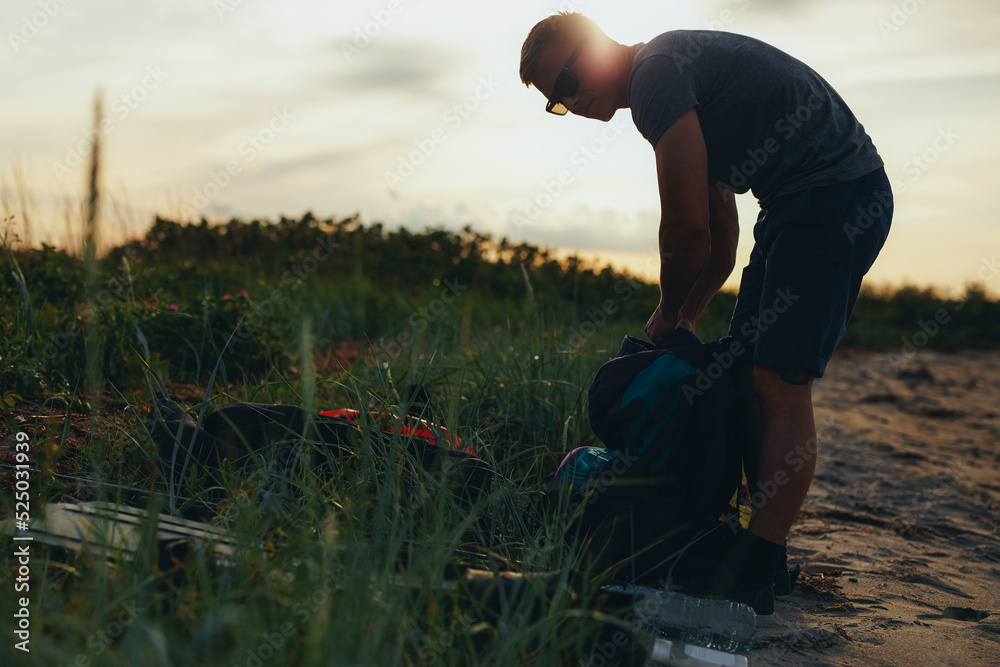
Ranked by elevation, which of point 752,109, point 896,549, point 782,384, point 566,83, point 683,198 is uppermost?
point 566,83

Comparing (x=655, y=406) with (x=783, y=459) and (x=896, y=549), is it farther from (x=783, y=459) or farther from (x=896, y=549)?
(x=896, y=549)

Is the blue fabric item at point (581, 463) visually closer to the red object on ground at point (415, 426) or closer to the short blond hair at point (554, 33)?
the red object on ground at point (415, 426)

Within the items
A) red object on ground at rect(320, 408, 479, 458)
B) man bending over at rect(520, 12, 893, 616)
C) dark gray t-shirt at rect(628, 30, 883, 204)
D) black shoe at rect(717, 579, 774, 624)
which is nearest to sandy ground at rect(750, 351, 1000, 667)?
black shoe at rect(717, 579, 774, 624)

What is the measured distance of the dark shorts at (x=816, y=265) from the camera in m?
1.90

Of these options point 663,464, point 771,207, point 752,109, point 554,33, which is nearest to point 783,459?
point 663,464

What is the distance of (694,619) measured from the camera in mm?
1737

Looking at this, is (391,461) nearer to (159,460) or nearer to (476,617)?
(476,617)

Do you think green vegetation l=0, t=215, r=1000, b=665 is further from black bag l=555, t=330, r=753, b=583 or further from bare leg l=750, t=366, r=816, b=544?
bare leg l=750, t=366, r=816, b=544

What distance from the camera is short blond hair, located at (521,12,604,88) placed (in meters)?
2.31

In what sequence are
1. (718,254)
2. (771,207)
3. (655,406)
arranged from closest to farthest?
(655,406)
(771,207)
(718,254)

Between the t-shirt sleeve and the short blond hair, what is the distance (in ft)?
1.14

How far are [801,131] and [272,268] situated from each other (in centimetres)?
699

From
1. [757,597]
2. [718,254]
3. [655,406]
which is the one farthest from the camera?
[718,254]

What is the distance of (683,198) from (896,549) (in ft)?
5.92
